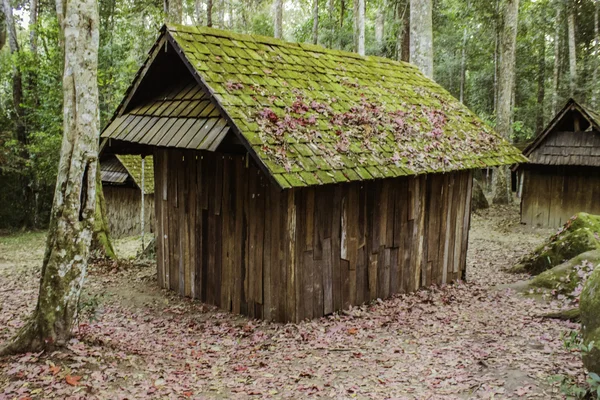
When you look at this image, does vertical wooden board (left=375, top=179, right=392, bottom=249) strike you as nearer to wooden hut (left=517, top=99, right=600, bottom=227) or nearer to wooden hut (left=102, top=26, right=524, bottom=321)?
wooden hut (left=102, top=26, right=524, bottom=321)

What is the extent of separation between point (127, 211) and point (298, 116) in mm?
14676

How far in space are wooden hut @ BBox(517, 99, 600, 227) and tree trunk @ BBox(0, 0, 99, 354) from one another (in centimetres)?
1650

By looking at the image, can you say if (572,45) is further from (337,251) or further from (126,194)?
(126,194)

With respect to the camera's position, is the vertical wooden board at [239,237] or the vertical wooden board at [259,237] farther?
the vertical wooden board at [239,237]

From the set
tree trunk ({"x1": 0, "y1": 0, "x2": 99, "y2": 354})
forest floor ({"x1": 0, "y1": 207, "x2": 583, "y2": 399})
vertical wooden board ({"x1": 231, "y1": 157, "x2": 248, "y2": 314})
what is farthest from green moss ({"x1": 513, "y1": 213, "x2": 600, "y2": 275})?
tree trunk ({"x1": 0, "y1": 0, "x2": 99, "y2": 354})

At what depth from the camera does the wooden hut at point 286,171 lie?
7.62 meters

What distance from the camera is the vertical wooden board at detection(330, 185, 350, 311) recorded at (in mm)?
8461

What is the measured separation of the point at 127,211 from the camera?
2056 centimetres

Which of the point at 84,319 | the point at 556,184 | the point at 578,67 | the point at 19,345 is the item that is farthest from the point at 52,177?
the point at 578,67

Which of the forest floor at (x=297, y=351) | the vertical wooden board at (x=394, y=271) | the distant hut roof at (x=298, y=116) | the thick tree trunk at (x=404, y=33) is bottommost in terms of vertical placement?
the forest floor at (x=297, y=351)

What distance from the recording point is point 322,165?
7.39 m

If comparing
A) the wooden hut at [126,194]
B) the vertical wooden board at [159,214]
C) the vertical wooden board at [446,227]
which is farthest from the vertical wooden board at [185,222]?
the wooden hut at [126,194]

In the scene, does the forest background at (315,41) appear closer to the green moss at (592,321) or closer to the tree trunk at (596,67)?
the tree trunk at (596,67)

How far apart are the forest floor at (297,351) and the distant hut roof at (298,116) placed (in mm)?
2524
